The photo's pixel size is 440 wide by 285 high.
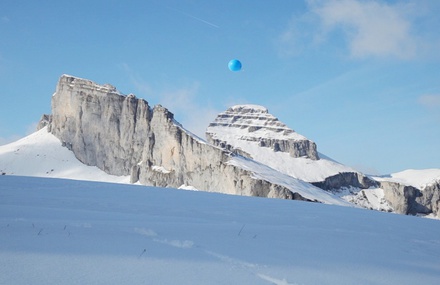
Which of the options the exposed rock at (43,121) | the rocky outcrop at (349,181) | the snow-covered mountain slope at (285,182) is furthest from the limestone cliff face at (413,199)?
the exposed rock at (43,121)

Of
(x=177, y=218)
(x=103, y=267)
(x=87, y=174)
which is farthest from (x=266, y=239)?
(x=87, y=174)

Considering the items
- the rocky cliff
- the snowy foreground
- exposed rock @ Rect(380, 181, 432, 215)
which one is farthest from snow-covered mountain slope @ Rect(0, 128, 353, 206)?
the snowy foreground

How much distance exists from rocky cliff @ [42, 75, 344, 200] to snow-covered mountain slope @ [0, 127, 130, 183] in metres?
3.38

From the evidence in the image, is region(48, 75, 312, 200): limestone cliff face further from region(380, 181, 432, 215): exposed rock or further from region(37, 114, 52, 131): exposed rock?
region(380, 181, 432, 215): exposed rock

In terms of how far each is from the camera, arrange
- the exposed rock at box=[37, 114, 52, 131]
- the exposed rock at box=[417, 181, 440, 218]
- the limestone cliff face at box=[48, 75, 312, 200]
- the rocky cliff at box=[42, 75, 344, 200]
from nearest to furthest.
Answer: the rocky cliff at box=[42, 75, 344, 200] < the limestone cliff face at box=[48, 75, 312, 200] < the exposed rock at box=[37, 114, 52, 131] < the exposed rock at box=[417, 181, 440, 218]

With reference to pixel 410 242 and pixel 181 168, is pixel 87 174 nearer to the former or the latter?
pixel 181 168

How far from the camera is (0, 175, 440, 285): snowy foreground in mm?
3562

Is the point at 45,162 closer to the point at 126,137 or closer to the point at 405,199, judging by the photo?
the point at 126,137

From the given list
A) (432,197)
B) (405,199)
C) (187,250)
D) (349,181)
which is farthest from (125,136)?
(187,250)

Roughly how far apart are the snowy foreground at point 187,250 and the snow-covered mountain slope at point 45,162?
13159cm

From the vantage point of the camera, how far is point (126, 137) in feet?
479

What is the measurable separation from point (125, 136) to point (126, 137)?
58cm

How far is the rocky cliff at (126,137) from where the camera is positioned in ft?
403

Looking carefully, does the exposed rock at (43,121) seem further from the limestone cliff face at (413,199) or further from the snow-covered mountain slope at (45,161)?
the limestone cliff face at (413,199)
